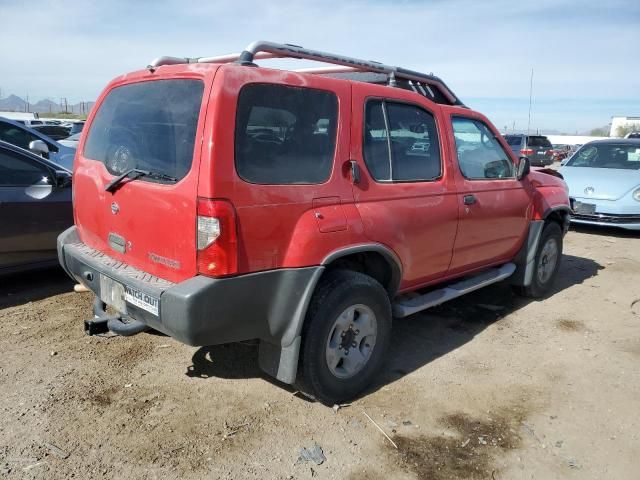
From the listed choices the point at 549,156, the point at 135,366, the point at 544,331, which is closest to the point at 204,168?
the point at 135,366

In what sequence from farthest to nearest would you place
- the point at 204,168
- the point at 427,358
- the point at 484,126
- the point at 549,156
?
the point at 549,156 → the point at 484,126 → the point at 427,358 → the point at 204,168

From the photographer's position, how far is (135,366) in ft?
12.1

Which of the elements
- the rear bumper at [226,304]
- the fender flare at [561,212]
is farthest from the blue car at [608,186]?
the rear bumper at [226,304]

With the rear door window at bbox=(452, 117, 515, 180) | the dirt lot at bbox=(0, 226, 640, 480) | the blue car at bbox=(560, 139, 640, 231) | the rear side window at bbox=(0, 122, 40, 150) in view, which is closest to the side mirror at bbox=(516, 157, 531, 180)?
the rear door window at bbox=(452, 117, 515, 180)

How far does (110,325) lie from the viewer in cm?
322

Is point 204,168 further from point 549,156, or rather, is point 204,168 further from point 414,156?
point 549,156

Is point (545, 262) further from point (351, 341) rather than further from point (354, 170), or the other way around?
point (354, 170)

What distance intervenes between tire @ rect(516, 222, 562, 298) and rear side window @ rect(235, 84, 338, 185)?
3.09m

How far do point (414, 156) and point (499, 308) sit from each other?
2.26 m

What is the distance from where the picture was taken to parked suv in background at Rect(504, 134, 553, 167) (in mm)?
21562

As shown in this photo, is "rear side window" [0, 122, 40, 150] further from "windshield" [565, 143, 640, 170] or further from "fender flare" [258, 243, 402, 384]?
"windshield" [565, 143, 640, 170]

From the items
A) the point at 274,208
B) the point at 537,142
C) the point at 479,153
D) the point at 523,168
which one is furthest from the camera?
A: the point at 537,142

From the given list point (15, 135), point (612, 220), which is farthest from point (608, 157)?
point (15, 135)

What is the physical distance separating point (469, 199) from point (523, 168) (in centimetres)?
101
